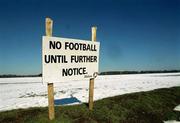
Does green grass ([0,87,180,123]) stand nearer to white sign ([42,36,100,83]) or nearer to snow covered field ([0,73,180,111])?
white sign ([42,36,100,83])

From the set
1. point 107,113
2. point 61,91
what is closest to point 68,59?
point 107,113

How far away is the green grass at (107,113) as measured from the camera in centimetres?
646

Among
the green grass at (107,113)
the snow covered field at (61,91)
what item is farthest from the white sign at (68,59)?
the snow covered field at (61,91)

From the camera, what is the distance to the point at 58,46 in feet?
21.1

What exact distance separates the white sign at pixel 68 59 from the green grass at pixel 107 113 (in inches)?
46.4

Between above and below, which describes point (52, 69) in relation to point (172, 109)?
above

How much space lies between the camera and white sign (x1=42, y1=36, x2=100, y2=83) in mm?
6094

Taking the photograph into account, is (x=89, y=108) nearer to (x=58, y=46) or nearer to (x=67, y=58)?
(x=67, y=58)

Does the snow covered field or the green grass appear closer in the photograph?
the green grass

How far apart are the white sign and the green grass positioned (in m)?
1.18

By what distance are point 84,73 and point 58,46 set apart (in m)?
1.55

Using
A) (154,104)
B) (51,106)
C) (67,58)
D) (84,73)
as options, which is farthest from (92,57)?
(154,104)

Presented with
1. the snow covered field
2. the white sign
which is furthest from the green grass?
the snow covered field

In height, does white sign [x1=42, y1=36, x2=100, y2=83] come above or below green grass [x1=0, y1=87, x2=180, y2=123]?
above
